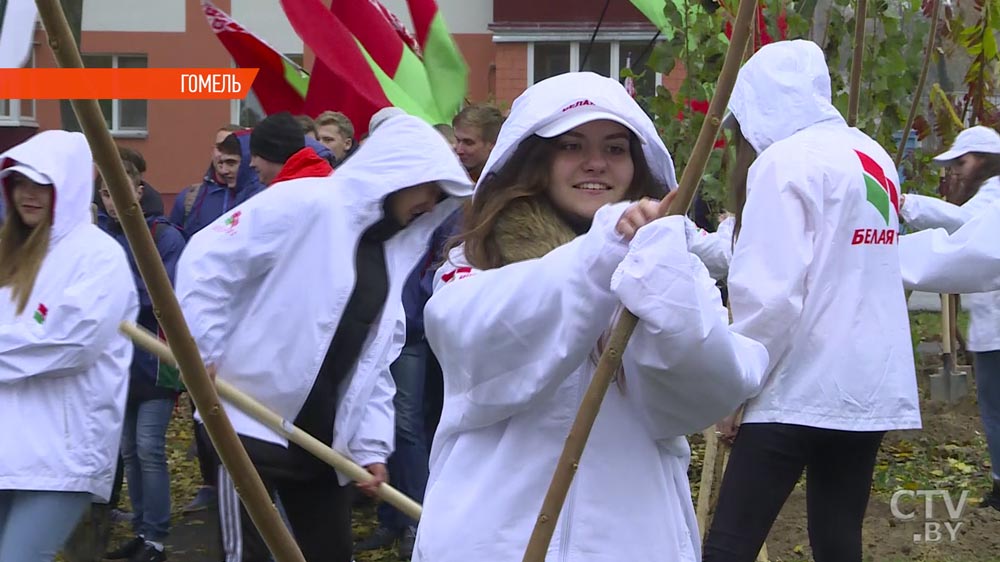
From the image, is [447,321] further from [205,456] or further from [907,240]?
[205,456]

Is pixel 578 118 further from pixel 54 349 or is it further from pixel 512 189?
pixel 54 349

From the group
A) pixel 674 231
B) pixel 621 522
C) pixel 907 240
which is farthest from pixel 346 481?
pixel 674 231

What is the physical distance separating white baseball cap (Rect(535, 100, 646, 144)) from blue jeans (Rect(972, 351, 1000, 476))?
534 cm

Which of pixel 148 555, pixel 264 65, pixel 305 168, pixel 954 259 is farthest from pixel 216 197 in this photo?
pixel 954 259

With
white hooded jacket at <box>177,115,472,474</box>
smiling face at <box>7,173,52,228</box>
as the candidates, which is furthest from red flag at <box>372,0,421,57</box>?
smiling face at <box>7,173,52,228</box>

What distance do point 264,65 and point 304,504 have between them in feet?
10.0

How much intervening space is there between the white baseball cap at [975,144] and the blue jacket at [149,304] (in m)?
4.00

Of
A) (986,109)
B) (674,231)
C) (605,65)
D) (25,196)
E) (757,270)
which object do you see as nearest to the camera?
(674,231)

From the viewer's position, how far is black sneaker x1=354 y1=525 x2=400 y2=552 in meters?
6.77

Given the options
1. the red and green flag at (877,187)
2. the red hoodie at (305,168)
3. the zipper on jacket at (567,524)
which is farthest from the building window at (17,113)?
the zipper on jacket at (567,524)

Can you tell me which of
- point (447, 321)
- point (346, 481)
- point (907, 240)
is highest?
point (447, 321)

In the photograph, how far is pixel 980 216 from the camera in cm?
528

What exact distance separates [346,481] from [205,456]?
230cm
